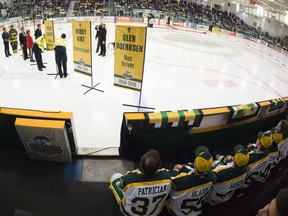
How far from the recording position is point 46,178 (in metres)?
3.72

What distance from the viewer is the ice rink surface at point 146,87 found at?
633 cm

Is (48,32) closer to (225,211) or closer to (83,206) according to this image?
(83,206)

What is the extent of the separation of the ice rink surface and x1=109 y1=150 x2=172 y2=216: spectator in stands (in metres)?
2.01

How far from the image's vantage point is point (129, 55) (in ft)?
19.6

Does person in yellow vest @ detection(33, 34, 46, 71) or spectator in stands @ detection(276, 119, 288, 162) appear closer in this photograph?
spectator in stands @ detection(276, 119, 288, 162)

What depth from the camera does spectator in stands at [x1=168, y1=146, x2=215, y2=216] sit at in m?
2.65

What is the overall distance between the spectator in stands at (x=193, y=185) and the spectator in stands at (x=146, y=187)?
0.52 feet

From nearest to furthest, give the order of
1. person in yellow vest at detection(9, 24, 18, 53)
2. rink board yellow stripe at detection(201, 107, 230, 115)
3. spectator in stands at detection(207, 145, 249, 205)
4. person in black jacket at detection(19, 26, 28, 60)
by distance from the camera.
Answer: spectator in stands at detection(207, 145, 249, 205)
rink board yellow stripe at detection(201, 107, 230, 115)
person in black jacket at detection(19, 26, 28, 60)
person in yellow vest at detection(9, 24, 18, 53)

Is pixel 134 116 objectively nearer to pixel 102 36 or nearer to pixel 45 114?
pixel 45 114

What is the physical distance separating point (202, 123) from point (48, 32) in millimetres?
8089

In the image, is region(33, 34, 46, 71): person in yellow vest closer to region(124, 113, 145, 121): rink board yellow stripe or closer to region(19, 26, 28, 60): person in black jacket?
region(19, 26, 28, 60): person in black jacket

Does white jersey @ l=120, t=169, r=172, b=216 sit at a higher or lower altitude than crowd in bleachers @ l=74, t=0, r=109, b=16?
lower

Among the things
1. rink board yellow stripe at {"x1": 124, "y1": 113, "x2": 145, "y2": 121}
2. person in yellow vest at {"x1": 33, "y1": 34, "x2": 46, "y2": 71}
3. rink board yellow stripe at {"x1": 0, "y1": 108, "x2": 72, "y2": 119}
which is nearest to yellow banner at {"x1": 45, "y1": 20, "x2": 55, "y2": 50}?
person in yellow vest at {"x1": 33, "y1": 34, "x2": 46, "y2": 71}

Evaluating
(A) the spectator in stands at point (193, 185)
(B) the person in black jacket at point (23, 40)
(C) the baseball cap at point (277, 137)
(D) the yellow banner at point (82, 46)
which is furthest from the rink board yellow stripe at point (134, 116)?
(B) the person in black jacket at point (23, 40)
